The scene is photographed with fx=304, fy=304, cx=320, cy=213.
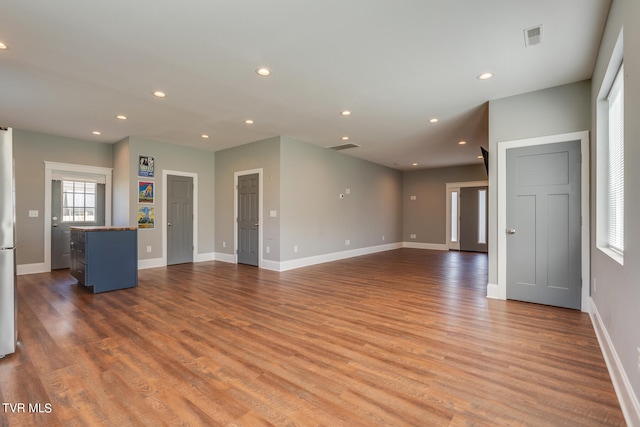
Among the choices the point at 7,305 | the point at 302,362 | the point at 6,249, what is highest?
the point at 6,249

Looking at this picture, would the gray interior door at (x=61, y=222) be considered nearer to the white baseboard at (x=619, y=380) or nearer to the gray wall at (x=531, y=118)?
the gray wall at (x=531, y=118)

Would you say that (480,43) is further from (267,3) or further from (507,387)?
(507,387)

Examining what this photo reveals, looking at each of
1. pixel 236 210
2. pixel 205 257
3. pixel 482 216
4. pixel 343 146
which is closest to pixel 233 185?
pixel 236 210

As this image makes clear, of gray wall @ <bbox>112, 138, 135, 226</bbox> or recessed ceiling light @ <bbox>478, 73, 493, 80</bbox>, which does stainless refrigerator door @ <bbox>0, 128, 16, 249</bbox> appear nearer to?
gray wall @ <bbox>112, 138, 135, 226</bbox>

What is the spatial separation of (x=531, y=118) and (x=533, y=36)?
1436 millimetres

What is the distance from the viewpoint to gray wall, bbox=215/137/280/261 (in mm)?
6160

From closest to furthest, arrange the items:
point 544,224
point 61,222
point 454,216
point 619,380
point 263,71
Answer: point 619,380 < point 263,71 < point 544,224 < point 61,222 < point 454,216

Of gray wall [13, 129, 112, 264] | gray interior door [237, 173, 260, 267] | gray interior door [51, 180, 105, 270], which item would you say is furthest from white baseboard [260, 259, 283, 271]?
gray wall [13, 129, 112, 264]

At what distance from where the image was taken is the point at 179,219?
6914 mm

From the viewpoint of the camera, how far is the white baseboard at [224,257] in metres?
7.13

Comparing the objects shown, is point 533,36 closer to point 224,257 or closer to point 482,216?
point 224,257

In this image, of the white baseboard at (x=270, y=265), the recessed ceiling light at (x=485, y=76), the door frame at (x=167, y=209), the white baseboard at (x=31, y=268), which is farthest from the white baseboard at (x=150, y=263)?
the recessed ceiling light at (x=485, y=76)

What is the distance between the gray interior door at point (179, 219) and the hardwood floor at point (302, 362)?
2.59m

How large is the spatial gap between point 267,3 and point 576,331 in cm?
396
